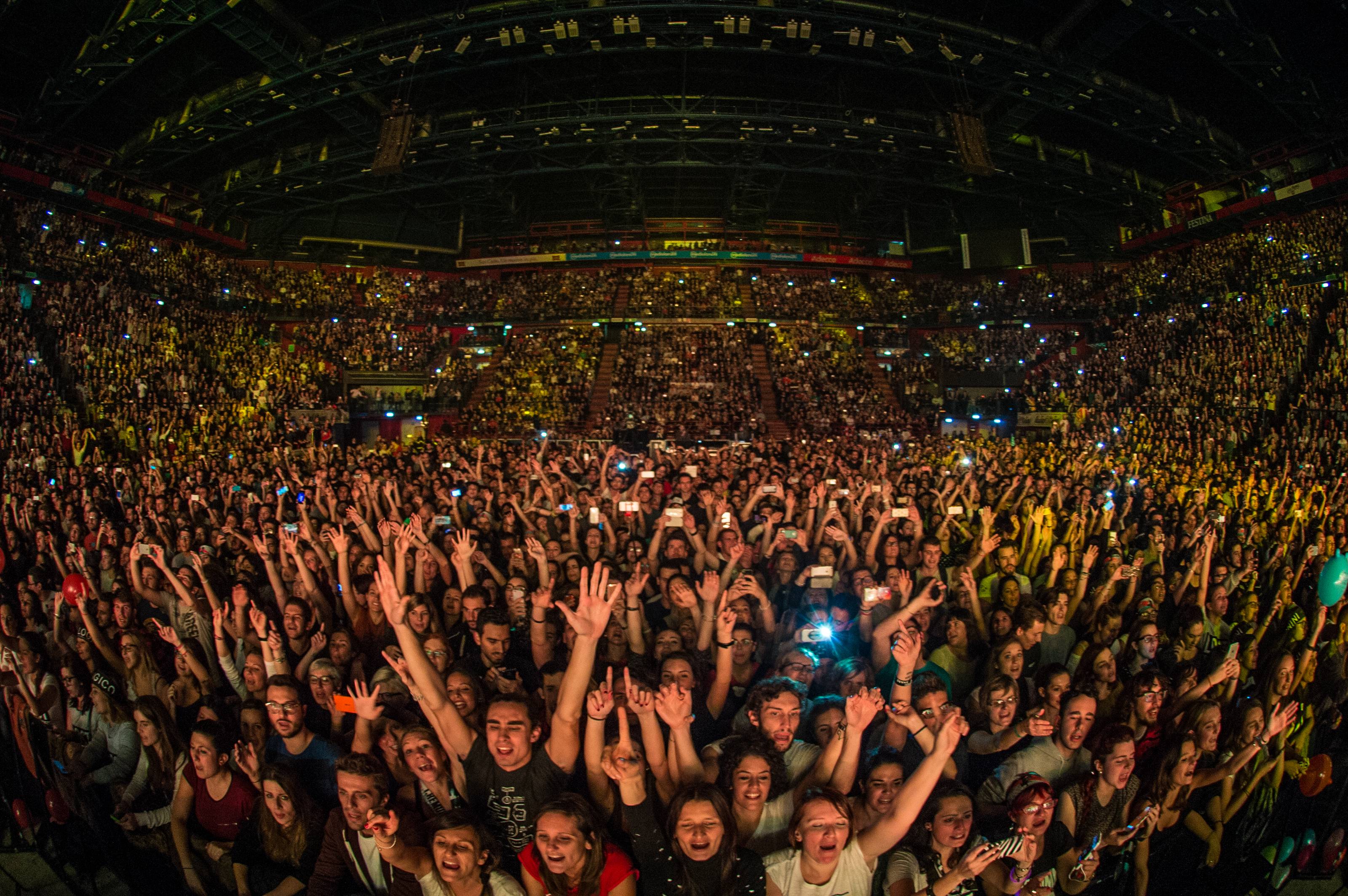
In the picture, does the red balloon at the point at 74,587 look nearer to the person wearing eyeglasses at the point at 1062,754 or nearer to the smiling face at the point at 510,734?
the smiling face at the point at 510,734

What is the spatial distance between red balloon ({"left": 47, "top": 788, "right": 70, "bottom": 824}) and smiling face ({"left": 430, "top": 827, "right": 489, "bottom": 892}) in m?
2.41

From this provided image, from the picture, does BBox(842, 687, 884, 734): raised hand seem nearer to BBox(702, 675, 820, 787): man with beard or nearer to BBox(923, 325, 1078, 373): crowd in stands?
BBox(702, 675, 820, 787): man with beard

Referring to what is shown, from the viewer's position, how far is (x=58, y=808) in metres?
3.34

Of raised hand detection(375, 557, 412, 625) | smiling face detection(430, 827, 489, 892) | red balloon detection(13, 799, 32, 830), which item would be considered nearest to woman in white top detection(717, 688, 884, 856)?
smiling face detection(430, 827, 489, 892)

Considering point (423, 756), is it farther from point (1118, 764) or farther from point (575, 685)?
point (1118, 764)

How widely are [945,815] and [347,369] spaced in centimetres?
2757

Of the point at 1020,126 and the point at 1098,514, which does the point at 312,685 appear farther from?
the point at 1020,126

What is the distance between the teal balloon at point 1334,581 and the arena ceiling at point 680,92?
43.4 feet

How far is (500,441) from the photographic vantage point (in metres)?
15.8

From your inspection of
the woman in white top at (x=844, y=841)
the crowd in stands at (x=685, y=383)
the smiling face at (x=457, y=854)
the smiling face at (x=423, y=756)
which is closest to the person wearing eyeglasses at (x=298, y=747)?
the smiling face at (x=423, y=756)

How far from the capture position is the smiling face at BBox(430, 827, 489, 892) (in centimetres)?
225

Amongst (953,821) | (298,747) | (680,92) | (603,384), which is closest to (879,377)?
(603,384)

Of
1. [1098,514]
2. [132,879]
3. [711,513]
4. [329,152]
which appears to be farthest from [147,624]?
[329,152]

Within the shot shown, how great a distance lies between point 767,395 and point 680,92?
11121mm
